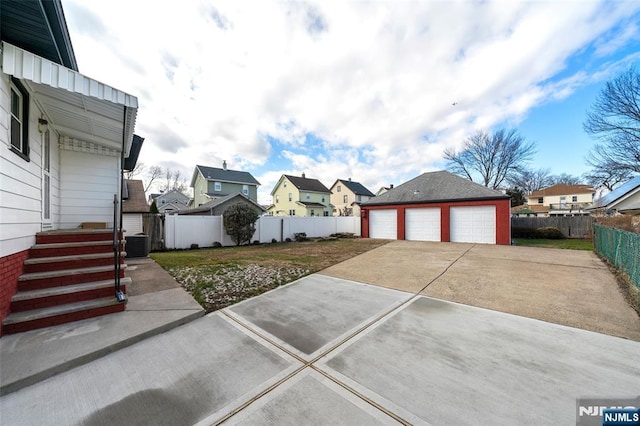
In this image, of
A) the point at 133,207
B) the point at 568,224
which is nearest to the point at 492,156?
the point at 568,224

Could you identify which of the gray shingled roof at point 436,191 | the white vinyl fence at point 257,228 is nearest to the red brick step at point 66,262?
the white vinyl fence at point 257,228

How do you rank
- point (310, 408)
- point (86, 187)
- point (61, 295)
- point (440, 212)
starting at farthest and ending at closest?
point (440, 212), point (86, 187), point (61, 295), point (310, 408)

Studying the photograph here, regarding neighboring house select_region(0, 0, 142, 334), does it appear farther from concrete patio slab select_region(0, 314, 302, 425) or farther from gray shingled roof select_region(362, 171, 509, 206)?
gray shingled roof select_region(362, 171, 509, 206)

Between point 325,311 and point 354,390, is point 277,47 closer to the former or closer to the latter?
point 325,311

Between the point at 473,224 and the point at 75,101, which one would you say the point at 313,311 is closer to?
the point at 75,101

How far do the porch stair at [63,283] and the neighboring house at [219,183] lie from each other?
798 inches

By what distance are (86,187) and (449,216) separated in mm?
16243

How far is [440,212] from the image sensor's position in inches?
572

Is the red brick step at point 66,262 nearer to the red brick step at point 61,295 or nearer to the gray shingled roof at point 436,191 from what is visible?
the red brick step at point 61,295

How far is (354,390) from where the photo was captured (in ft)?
6.72

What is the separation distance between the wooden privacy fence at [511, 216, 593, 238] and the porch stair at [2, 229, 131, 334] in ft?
73.9

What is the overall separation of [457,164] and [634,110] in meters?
13.7

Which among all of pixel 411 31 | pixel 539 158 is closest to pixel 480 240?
pixel 411 31

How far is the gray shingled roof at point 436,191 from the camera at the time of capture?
13.8 meters
